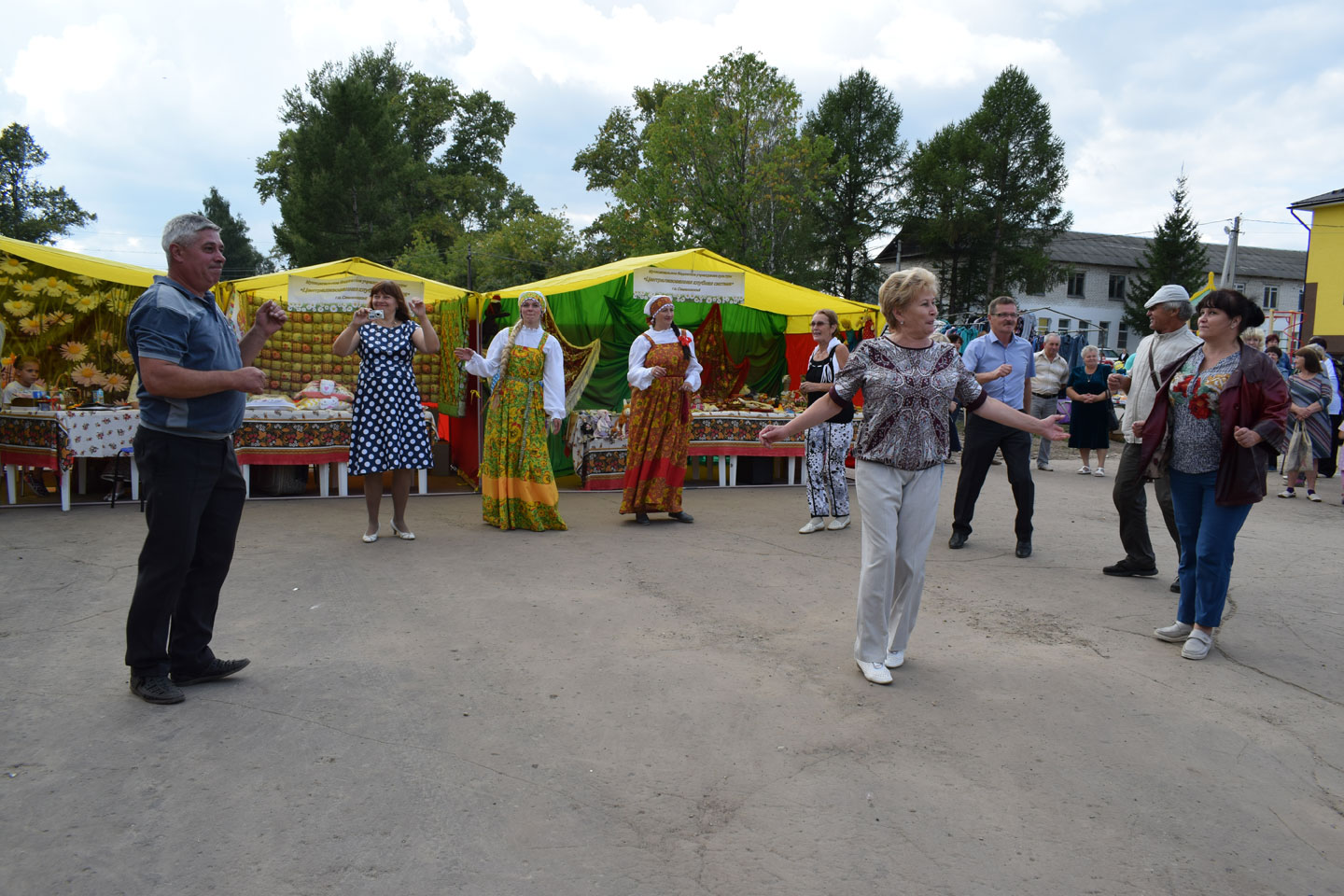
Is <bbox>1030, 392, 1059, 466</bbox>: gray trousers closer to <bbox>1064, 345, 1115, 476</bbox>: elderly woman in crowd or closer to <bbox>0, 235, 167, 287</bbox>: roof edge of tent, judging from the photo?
<bbox>1064, 345, 1115, 476</bbox>: elderly woman in crowd

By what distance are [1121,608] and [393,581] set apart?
4.48m

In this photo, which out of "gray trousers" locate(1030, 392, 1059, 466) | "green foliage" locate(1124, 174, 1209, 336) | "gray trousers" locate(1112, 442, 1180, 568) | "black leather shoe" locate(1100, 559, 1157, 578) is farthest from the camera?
"green foliage" locate(1124, 174, 1209, 336)

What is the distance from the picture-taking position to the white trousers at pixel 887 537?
3885mm

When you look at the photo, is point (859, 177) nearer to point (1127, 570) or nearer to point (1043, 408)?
point (1043, 408)

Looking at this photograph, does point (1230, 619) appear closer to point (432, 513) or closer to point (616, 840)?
point (616, 840)

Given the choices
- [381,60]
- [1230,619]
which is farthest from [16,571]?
[381,60]

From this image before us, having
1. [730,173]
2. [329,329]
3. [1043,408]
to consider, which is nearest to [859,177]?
[730,173]

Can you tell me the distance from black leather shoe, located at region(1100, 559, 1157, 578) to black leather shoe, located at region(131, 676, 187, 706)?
226 inches

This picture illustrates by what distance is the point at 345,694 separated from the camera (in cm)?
363

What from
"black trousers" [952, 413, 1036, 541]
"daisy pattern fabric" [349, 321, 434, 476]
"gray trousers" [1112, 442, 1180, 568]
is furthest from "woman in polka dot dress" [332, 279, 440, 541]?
"gray trousers" [1112, 442, 1180, 568]

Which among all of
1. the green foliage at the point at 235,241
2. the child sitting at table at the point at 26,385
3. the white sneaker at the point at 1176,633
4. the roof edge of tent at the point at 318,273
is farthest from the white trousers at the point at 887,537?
the green foliage at the point at 235,241

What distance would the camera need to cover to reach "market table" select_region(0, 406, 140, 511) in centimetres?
778

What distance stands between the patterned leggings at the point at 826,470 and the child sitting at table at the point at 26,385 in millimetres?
7194

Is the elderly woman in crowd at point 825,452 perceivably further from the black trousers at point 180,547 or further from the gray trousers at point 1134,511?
the black trousers at point 180,547
